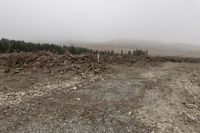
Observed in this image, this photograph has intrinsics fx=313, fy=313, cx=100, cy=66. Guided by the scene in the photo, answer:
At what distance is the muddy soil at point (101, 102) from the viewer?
26.9 feet

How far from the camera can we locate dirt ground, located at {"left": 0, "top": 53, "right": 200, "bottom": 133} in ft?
26.9

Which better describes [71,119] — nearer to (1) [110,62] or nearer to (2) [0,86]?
(2) [0,86]

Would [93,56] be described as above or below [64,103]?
above

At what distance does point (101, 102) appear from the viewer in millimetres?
9305

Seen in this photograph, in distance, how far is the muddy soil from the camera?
8.19 metres

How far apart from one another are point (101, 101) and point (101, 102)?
7cm

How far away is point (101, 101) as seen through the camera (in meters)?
9.38

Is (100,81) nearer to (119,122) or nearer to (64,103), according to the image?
(64,103)

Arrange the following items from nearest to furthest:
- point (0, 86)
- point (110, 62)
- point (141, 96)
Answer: point (141, 96), point (0, 86), point (110, 62)

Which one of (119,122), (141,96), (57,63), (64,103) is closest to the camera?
(119,122)

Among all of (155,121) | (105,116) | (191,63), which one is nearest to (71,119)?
(105,116)

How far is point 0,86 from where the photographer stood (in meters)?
10.7

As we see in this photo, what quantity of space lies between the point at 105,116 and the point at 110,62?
16.4 ft

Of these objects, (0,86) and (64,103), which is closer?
(64,103)
